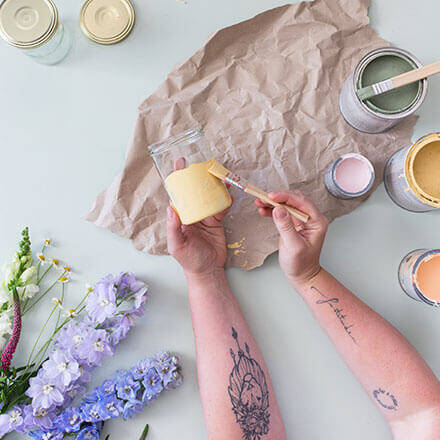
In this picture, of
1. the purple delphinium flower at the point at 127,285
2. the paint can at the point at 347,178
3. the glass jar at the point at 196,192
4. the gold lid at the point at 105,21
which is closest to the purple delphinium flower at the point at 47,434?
the purple delphinium flower at the point at 127,285

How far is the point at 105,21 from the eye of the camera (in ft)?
3.19

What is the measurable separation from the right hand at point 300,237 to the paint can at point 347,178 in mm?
94

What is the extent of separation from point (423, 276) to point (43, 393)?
926 mm

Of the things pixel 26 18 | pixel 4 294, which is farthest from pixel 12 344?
pixel 26 18

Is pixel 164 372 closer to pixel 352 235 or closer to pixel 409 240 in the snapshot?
pixel 352 235

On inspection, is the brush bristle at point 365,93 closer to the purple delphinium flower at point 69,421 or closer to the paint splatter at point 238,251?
the paint splatter at point 238,251

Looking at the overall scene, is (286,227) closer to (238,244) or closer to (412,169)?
(238,244)

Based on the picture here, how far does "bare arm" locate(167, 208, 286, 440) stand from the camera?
847mm

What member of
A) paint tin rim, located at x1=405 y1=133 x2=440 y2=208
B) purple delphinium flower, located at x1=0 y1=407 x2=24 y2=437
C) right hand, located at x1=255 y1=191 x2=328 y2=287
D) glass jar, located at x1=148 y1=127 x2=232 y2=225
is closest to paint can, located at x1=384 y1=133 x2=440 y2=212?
paint tin rim, located at x1=405 y1=133 x2=440 y2=208

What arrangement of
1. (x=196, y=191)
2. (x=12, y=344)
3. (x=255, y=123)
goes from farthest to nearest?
(x=255, y=123) < (x=12, y=344) < (x=196, y=191)

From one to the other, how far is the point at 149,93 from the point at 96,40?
7.5 inches

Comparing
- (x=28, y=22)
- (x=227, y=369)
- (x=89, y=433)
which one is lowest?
(x=89, y=433)

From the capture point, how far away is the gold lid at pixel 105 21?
0.96m

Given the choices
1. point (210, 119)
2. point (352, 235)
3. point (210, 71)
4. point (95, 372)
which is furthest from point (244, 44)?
point (95, 372)
